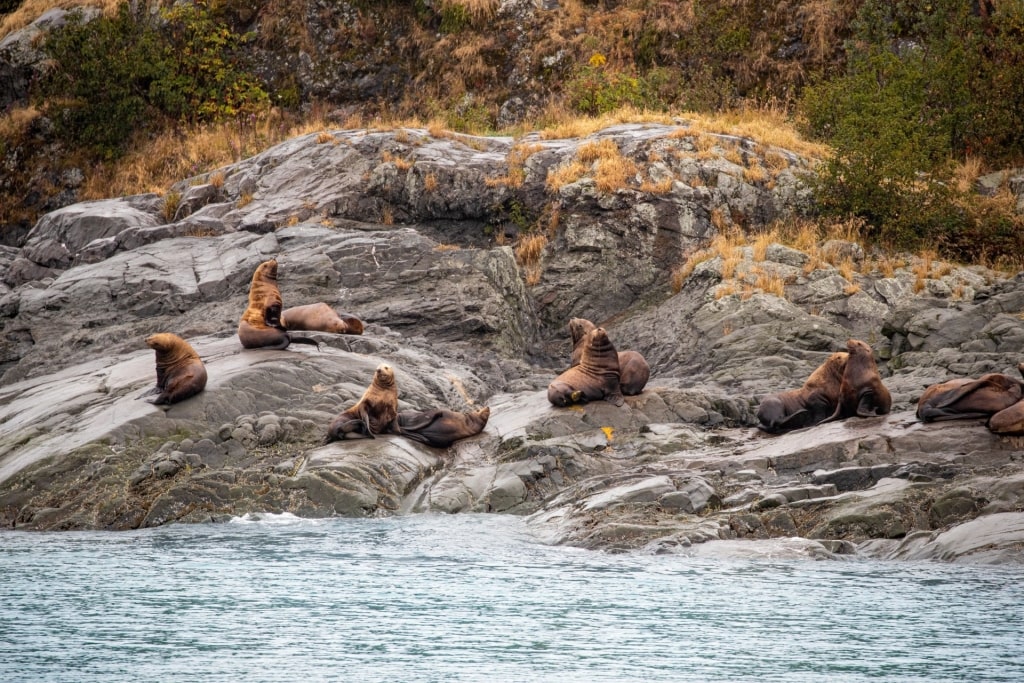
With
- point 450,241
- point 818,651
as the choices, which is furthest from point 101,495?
point 450,241

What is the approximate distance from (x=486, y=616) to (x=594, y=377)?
28.3 ft

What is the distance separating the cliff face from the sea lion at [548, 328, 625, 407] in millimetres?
415

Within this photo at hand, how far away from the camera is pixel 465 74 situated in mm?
39500

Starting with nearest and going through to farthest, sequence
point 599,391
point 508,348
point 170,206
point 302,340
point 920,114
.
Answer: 1. point 599,391
2. point 302,340
3. point 508,348
4. point 170,206
5. point 920,114

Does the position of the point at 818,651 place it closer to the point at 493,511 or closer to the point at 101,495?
the point at 493,511

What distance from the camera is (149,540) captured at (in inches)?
502

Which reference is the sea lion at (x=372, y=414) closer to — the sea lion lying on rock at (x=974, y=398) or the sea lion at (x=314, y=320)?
the sea lion at (x=314, y=320)

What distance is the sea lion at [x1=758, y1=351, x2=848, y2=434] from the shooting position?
15844 millimetres

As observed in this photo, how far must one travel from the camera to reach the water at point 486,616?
25.3ft

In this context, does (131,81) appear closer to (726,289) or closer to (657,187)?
(657,187)

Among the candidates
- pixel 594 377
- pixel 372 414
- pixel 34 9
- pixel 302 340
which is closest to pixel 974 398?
pixel 594 377

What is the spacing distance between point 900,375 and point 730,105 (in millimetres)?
20000

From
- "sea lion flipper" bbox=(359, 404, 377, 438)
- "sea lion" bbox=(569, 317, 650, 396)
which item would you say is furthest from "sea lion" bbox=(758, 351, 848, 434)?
"sea lion flipper" bbox=(359, 404, 377, 438)

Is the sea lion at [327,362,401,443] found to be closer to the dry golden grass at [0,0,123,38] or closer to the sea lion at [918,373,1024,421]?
the sea lion at [918,373,1024,421]
